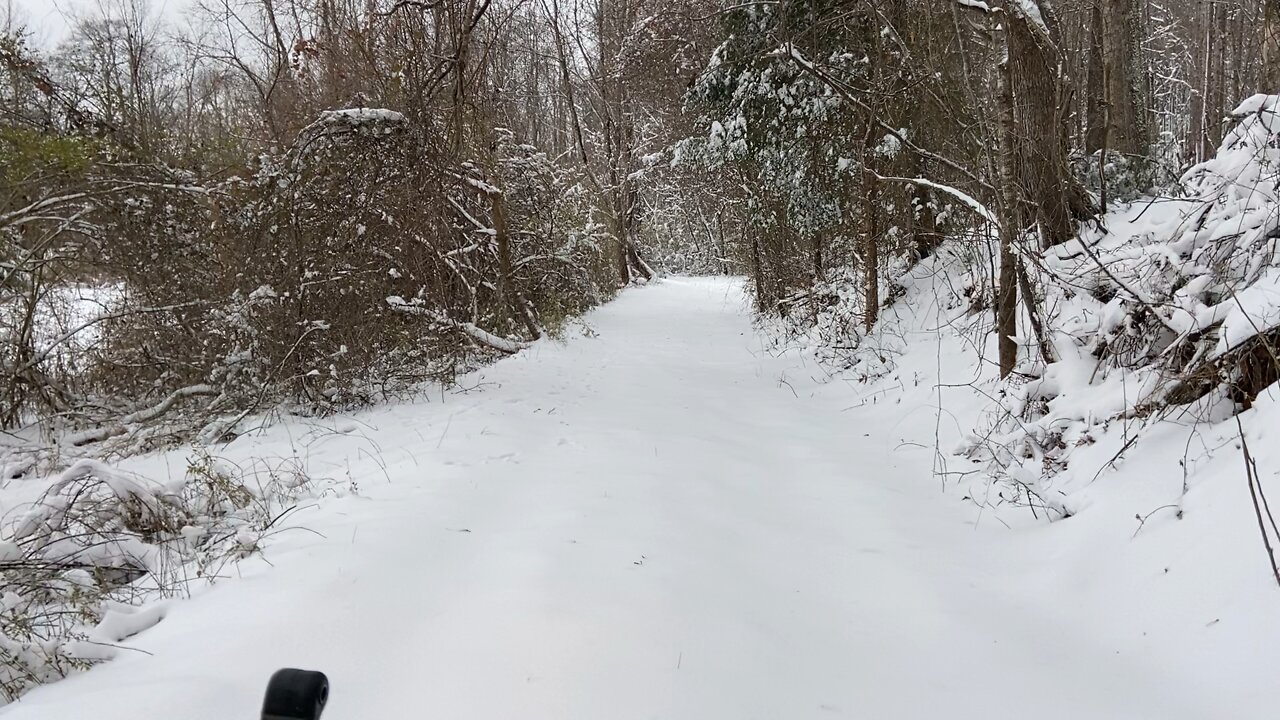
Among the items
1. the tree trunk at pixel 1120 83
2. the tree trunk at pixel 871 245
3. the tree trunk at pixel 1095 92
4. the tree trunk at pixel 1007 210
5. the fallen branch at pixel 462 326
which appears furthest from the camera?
the tree trunk at pixel 871 245

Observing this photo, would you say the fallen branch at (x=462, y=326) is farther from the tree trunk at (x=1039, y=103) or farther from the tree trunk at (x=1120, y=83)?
the tree trunk at (x=1120, y=83)

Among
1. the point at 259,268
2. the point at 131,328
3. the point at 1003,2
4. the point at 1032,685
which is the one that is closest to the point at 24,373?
the point at 131,328

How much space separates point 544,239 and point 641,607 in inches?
398

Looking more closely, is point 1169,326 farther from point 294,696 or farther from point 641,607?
point 294,696

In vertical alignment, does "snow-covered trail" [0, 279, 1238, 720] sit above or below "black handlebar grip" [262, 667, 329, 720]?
below

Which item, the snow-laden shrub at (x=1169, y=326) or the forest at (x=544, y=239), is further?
the forest at (x=544, y=239)

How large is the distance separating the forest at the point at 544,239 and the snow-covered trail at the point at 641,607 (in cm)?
49

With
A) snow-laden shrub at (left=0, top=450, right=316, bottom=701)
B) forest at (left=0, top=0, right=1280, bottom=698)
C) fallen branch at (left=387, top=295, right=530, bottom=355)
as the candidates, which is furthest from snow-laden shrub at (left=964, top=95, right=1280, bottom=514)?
fallen branch at (left=387, top=295, right=530, bottom=355)

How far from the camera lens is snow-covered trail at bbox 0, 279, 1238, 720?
2.28 metres

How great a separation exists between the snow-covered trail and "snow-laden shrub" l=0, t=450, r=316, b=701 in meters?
0.21

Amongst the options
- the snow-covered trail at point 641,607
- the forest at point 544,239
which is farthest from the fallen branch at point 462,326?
the snow-covered trail at point 641,607

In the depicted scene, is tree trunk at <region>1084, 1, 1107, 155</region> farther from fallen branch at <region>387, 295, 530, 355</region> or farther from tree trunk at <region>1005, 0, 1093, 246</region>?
fallen branch at <region>387, 295, 530, 355</region>

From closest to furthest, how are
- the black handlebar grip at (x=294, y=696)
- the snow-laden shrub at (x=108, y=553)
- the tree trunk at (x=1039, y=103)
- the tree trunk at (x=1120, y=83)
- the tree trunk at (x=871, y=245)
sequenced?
the black handlebar grip at (x=294, y=696) → the snow-laden shrub at (x=108, y=553) → the tree trunk at (x=1039, y=103) → the tree trunk at (x=1120, y=83) → the tree trunk at (x=871, y=245)

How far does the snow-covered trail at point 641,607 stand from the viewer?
2.28m
